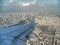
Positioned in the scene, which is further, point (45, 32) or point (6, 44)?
point (45, 32)

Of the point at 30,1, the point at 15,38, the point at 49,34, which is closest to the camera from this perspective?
the point at 15,38

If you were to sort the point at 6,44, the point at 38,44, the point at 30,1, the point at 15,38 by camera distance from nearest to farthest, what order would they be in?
the point at 6,44 < the point at 15,38 < the point at 38,44 < the point at 30,1

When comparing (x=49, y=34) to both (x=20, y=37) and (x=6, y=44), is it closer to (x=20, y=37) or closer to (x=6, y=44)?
(x=20, y=37)

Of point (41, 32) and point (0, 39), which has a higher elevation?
point (0, 39)

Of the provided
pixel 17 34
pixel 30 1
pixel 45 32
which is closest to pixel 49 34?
pixel 45 32

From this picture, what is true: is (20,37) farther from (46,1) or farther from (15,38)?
(46,1)

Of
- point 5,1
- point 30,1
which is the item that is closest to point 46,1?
point 30,1

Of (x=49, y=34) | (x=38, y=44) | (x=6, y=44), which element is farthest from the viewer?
(x=49, y=34)

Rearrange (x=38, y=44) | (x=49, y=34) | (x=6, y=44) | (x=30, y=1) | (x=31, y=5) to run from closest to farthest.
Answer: (x=6, y=44) → (x=38, y=44) → (x=49, y=34) → (x=31, y=5) → (x=30, y=1)


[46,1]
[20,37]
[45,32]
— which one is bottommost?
[46,1]
